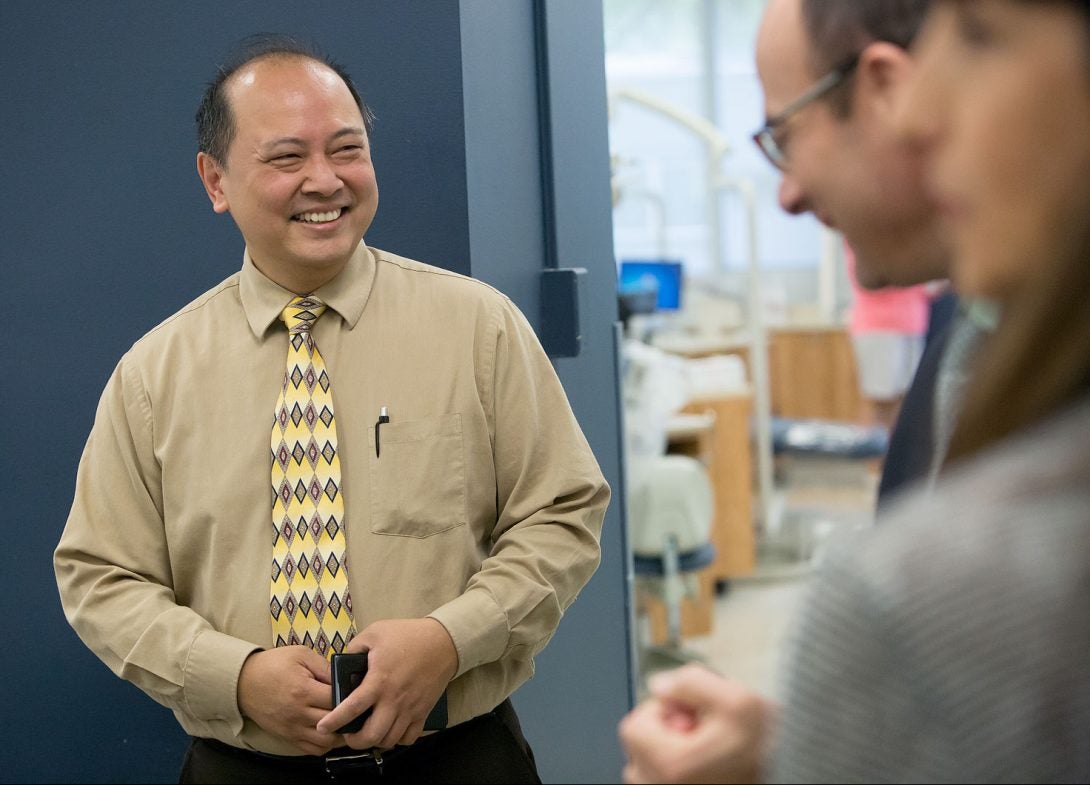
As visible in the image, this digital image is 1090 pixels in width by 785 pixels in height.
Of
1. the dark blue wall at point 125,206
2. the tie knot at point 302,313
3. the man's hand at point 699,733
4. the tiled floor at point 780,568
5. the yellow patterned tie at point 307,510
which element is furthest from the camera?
the tiled floor at point 780,568

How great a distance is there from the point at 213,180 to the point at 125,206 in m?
0.50

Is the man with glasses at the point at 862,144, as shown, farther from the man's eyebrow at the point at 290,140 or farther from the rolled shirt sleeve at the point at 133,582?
the rolled shirt sleeve at the point at 133,582

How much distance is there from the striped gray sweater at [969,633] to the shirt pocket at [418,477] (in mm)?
1235

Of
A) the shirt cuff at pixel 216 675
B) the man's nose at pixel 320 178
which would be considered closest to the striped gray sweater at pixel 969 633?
the shirt cuff at pixel 216 675

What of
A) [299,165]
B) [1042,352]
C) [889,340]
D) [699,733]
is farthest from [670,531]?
[1042,352]

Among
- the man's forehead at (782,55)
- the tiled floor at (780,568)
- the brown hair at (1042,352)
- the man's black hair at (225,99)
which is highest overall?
the man's black hair at (225,99)

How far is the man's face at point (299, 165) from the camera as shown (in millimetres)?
1813

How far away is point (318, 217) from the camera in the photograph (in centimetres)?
183

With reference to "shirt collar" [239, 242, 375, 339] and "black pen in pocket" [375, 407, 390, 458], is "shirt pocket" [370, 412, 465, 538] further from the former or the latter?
"shirt collar" [239, 242, 375, 339]

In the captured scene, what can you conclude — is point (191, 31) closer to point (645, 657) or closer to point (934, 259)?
point (934, 259)

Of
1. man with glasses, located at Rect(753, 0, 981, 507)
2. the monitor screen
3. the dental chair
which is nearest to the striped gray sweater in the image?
man with glasses, located at Rect(753, 0, 981, 507)

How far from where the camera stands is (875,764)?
566 millimetres

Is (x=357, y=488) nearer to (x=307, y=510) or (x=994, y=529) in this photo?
(x=307, y=510)

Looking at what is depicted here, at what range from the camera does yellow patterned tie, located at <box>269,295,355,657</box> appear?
1.74 meters
